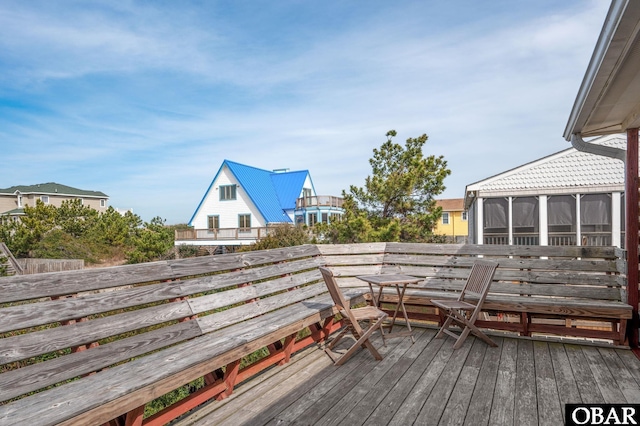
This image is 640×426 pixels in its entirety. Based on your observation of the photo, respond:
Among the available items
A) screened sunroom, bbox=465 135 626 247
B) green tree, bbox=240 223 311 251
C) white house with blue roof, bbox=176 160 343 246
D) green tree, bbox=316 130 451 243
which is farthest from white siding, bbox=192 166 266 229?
screened sunroom, bbox=465 135 626 247

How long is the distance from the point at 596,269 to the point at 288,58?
12830mm

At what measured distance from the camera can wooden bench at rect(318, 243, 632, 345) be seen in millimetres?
4746

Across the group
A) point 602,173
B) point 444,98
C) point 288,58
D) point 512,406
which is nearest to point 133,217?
point 288,58

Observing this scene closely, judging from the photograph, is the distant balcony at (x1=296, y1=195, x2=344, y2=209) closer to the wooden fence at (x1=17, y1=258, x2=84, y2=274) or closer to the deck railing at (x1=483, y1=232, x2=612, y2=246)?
the wooden fence at (x1=17, y1=258, x2=84, y2=274)

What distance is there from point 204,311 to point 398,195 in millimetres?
11099

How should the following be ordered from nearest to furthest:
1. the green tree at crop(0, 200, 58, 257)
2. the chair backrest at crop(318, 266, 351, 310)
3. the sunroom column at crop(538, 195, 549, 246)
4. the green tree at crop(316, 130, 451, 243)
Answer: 1. the chair backrest at crop(318, 266, 351, 310)
2. the sunroom column at crop(538, 195, 549, 246)
3. the green tree at crop(316, 130, 451, 243)
4. the green tree at crop(0, 200, 58, 257)

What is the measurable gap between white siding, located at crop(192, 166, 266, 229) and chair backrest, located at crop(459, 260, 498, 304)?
23551 mm

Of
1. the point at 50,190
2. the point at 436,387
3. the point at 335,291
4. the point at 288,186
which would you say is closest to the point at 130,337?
the point at 335,291

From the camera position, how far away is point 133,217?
99.3ft

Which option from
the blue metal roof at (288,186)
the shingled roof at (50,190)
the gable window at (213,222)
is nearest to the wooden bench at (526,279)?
the blue metal roof at (288,186)

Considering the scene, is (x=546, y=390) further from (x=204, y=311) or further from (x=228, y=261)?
(x=228, y=261)

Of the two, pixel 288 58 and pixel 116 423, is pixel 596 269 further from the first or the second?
pixel 288 58

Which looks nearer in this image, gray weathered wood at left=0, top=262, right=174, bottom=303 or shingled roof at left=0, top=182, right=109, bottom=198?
gray weathered wood at left=0, top=262, right=174, bottom=303

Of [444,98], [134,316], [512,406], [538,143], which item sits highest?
[444,98]
